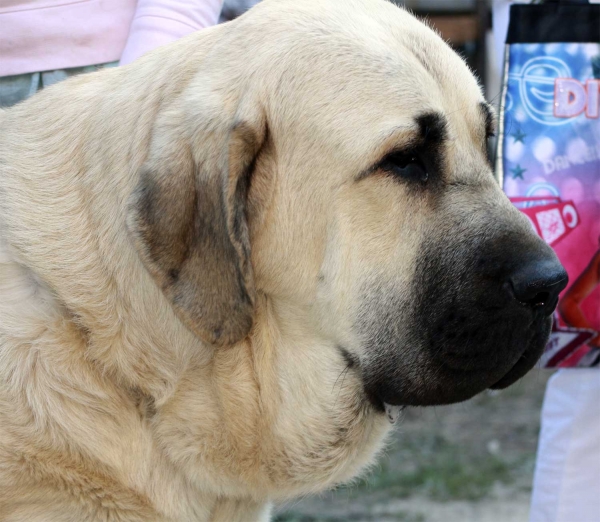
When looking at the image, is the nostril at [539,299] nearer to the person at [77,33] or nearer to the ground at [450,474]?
the person at [77,33]

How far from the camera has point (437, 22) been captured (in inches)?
365

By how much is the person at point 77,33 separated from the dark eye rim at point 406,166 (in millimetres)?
1044

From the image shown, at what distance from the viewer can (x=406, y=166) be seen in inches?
95.9

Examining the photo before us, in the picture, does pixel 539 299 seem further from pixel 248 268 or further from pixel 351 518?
pixel 351 518

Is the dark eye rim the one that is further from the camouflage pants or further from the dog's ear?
the camouflage pants

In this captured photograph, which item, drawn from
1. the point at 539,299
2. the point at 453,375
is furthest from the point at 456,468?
the point at 539,299

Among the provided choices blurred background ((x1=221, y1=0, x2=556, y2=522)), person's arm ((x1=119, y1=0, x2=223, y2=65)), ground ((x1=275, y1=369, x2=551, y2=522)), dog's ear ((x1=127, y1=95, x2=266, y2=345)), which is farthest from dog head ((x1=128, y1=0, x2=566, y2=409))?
ground ((x1=275, y1=369, x2=551, y2=522))

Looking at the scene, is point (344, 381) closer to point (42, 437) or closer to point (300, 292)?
point (300, 292)

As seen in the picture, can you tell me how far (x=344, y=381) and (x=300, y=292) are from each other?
0.31m

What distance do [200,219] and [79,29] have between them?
1124 mm

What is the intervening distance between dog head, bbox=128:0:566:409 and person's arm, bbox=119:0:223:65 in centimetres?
54

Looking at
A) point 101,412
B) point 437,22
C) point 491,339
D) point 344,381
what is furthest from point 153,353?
point 437,22

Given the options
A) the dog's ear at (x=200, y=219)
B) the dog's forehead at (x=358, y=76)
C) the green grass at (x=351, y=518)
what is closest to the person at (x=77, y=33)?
the dog's forehead at (x=358, y=76)

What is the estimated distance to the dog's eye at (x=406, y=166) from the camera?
2.41 metres
